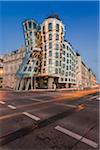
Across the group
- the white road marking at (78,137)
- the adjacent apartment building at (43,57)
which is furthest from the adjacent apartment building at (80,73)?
the white road marking at (78,137)

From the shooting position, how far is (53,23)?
49.9 meters

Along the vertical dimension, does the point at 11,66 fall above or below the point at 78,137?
above

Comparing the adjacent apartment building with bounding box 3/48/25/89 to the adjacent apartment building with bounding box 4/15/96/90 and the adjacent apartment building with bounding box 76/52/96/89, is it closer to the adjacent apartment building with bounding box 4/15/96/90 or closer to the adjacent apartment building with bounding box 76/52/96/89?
the adjacent apartment building with bounding box 4/15/96/90

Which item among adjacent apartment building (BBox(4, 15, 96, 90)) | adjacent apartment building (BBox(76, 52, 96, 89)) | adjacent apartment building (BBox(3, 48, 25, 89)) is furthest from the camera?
adjacent apartment building (BBox(76, 52, 96, 89))

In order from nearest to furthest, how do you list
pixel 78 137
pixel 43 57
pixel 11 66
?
pixel 78 137 < pixel 43 57 < pixel 11 66

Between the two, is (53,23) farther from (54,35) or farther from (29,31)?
(29,31)

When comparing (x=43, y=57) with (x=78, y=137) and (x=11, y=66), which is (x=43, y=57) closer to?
(x=11, y=66)

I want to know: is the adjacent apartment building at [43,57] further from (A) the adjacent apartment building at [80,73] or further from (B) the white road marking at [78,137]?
(B) the white road marking at [78,137]

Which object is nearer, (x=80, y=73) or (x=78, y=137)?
(x=78, y=137)

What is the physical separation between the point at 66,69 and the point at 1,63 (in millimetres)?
37447

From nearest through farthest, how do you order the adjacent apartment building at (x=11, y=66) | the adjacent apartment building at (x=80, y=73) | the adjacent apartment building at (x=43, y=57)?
the adjacent apartment building at (x=43, y=57) < the adjacent apartment building at (x=11, y=66) < the adjacent apartment building at (x=80, y=73)

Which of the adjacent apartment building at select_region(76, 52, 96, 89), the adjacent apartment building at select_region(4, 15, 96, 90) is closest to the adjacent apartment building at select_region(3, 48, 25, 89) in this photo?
the adjacent apartment building at select_region(4, 15, 96, 90)

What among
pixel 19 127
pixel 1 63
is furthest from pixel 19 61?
pixel 19 127

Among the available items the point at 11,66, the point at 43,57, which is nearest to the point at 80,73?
the point at 43,57
